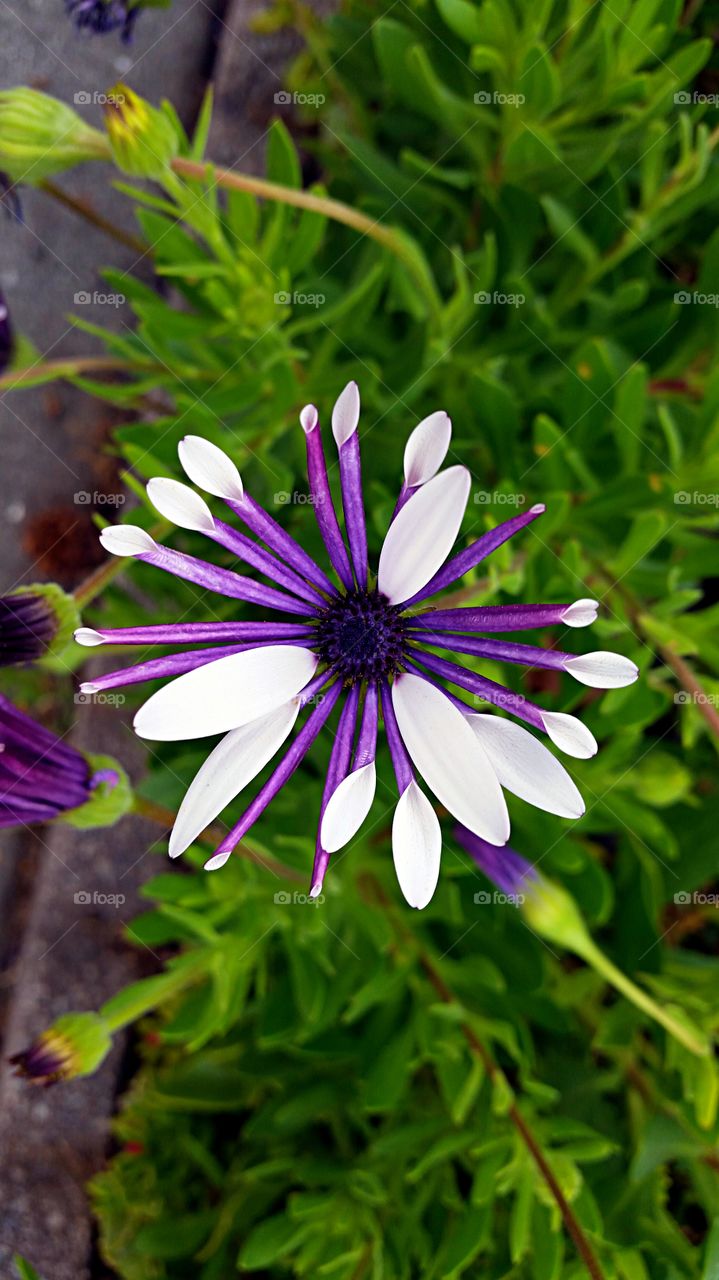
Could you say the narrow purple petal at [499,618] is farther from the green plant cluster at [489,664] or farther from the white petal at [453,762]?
the green plant cluster at [489,664]

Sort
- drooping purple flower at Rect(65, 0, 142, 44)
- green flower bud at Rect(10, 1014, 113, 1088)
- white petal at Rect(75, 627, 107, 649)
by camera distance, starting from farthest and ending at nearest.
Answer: drooping purple flower at Rect(65, 0, 142, 44)
green flower bud at Rect(10, 1014, 113, 1088)
white petal at Rect(75, 627, 107, 649)

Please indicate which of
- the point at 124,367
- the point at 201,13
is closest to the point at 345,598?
the point at 124,367

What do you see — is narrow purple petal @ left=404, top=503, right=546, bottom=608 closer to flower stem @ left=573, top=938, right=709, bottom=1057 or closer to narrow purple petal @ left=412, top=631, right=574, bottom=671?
narrow purple petal @ left=412, top=631, right=574, bottom=671

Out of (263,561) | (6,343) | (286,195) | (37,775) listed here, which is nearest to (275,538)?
(263,561)

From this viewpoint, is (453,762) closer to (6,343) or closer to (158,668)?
(158,668)

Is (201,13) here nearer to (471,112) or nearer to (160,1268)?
(471,112)

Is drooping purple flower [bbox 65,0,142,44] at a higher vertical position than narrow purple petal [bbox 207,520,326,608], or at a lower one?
higher

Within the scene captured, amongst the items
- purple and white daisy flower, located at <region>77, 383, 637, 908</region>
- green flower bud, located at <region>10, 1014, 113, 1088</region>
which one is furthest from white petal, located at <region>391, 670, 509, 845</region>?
green flower bud, located at <region>10, 1014, 113, 1088</region>
